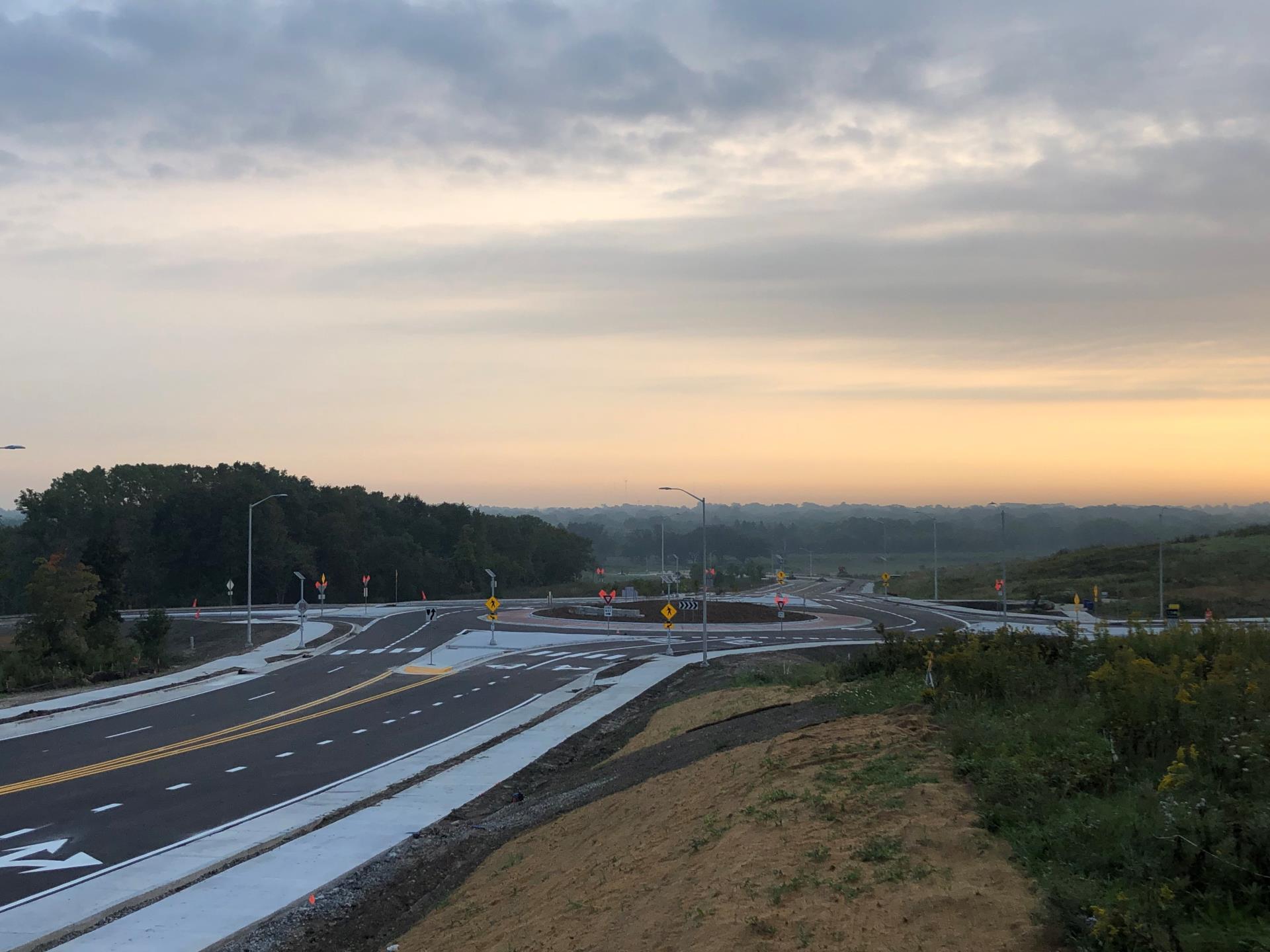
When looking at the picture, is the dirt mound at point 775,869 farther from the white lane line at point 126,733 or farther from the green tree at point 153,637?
the green tree at point 153,637

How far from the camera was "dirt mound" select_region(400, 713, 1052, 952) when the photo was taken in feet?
26.3

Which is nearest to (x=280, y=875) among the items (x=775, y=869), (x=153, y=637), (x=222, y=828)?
(x=222, y=828)

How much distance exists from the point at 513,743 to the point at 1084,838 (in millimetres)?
18961

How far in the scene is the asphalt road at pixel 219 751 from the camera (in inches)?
668

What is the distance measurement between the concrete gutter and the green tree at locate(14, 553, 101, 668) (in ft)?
72.5

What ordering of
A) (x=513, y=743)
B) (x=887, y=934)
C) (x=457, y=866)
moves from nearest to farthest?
1. (x=887, y=934)
2. (x=457, y=866)
3. (x=513, y=743)

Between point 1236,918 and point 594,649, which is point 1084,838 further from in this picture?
point 594,649

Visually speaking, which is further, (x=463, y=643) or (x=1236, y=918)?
(x=463, y=643)

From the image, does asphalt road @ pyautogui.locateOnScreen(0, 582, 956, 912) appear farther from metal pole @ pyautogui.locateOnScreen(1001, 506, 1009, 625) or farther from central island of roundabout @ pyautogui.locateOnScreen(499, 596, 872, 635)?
metal pole @ pyautogui.locateOnScreen(1001, 506, 1009, 625)

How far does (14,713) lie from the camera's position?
29516 millimetres

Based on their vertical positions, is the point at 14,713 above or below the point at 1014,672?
below

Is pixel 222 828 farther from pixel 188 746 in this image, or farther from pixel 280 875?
pixel 188 746

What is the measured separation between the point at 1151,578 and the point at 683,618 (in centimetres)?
3998

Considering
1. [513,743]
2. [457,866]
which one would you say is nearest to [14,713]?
[513,743]
